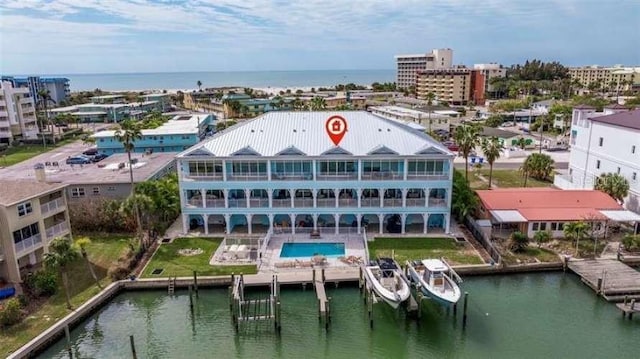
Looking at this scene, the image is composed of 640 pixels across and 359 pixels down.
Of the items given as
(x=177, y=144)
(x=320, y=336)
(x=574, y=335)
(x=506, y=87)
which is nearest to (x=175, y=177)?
(x=320, y=336)

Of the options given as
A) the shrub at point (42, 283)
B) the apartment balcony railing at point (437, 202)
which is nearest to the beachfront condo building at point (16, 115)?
the shrub at point (42, 283)

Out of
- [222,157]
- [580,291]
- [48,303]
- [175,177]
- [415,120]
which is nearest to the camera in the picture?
[48,303]

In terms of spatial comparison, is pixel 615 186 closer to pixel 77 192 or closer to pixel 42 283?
pixel 42 283

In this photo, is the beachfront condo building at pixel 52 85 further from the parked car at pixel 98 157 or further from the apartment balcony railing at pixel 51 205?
the apartment balcony railing at pixel 51 205

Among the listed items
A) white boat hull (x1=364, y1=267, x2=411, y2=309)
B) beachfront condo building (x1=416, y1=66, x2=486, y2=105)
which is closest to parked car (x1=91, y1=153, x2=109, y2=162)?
white boat hull (x1=364, y1=267, x2=411, y2=309)

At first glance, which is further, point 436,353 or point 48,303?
point 48,303

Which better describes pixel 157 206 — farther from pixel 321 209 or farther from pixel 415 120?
pixel 415 120

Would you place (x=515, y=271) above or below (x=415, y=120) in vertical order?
below
